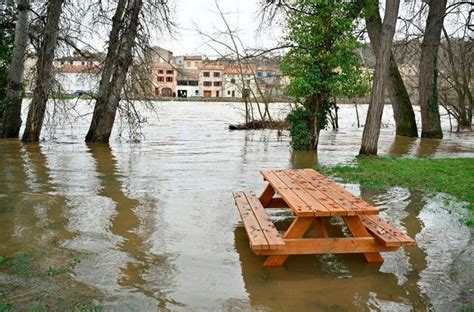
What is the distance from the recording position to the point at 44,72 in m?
17.2

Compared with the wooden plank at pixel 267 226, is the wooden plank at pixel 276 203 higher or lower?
lower

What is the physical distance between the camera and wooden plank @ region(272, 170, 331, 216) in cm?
471

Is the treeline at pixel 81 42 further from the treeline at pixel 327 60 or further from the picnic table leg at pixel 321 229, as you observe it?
the picnic table leg at pixel 321 229

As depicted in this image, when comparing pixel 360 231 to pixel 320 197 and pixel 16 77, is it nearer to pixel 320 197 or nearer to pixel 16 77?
pixel 320 197

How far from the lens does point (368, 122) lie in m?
13.3

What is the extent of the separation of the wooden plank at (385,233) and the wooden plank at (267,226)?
98cm

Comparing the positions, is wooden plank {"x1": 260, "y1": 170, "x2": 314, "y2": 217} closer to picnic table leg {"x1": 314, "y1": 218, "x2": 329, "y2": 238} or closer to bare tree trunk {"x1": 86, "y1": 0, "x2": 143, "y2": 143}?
picnic table leg {"x1": 314, "y1": 218, "x2": 329, "y2": 238}

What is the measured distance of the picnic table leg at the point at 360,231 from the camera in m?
5.08

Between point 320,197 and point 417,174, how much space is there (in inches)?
214

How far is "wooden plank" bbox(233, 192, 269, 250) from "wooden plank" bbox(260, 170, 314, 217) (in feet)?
1.29

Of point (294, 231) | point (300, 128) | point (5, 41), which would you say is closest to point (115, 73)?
point (5, 41)

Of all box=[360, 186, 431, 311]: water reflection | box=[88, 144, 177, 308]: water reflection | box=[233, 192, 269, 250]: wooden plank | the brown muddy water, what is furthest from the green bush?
box=[233, 192, 269, 250]: wooden plank

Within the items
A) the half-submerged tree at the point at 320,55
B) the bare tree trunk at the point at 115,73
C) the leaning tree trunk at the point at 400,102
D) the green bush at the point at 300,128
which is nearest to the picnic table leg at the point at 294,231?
the half-submerged tree at the point at 320,55

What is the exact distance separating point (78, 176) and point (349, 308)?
7340 mm
